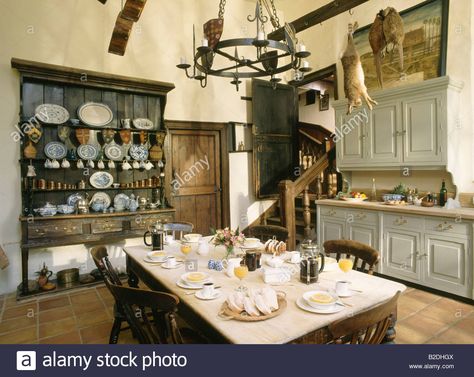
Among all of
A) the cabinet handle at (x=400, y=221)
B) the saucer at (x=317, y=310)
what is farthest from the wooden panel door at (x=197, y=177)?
the saucer at (x=317, y=310)

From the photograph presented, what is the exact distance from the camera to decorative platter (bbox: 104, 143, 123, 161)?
421 centimetres

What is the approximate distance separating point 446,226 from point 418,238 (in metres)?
0.33

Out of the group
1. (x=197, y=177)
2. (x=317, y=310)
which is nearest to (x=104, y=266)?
(x=317, y=310)

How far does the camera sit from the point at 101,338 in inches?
107

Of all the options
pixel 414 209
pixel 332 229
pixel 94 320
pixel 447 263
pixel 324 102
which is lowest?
pixel 94 320

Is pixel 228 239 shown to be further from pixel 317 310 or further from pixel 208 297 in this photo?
pixel 317 310

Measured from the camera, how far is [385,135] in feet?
13.3

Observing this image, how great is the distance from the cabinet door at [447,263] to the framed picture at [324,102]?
4.82m

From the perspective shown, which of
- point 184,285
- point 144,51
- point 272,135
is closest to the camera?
point 184,285

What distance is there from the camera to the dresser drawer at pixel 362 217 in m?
3.95

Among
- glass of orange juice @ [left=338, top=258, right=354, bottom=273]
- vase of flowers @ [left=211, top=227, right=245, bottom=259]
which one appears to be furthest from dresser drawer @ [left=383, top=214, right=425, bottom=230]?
vase of flowers @ [left=211, top=227, right=245, bottom=259]

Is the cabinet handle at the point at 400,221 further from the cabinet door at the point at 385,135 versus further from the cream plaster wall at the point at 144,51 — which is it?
the cream plaster wall at the point at 144,51

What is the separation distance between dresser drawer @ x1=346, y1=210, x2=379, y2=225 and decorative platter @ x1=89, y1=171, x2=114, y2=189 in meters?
3.28

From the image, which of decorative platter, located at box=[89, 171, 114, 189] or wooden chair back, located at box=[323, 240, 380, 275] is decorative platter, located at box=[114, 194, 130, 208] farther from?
wooden chair back, located at box=[323, 240, 380, 275]
